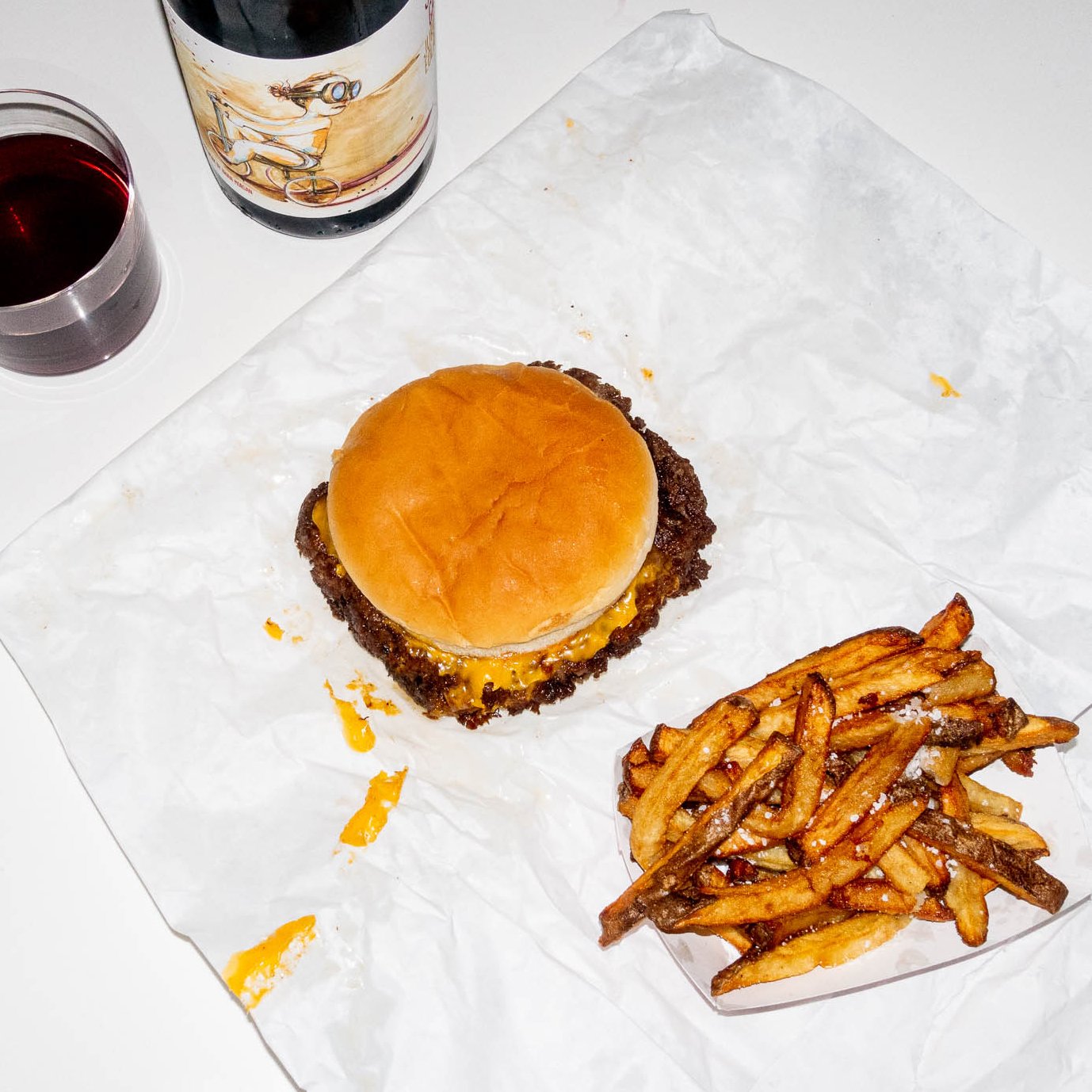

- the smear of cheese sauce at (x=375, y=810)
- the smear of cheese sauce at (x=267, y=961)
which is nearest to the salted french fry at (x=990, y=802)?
the smear of cheese sauce at (x=375, y=810)

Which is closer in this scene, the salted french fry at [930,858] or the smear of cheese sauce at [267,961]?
the salted french fry at [930,858]

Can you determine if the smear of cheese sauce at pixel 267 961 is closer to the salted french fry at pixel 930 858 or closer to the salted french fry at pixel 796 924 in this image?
the salted french fry at pixel 796 924

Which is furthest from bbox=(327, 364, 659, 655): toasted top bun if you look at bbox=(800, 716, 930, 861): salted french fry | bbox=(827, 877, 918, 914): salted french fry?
bbox=(827, 877, 918, 914): salted french fry

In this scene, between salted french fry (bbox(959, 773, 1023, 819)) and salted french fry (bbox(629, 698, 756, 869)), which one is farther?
salted french fry (bbox(959, 773, 1023, 819))

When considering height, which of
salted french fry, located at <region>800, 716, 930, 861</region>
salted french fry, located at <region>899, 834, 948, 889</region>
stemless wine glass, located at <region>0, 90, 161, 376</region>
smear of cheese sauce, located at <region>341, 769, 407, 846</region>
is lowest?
smear of cheese sauce, located at <region>341, 769, 407, 846</region>

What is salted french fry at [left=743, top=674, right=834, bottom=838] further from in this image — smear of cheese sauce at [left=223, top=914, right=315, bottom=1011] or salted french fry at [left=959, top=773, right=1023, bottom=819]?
smear of cheese sauce at [left=223, top=914, right=315, bottom=1011]

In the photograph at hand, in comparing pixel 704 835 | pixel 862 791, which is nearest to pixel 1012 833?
pixel 862 791

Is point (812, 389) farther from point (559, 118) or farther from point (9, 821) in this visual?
point (9, 821)
